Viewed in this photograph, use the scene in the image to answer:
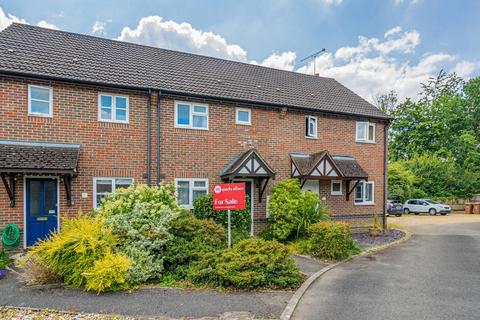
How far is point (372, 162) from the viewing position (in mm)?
17391

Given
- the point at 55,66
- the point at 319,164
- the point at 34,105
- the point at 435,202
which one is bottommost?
the point at 435,202

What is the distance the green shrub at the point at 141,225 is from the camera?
7.90m

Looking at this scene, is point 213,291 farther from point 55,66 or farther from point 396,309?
point 55,66

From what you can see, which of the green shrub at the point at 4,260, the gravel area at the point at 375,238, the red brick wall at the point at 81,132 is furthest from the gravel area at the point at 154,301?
the gravel area at the point at 375,238

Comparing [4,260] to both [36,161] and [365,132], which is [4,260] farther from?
[365,132]

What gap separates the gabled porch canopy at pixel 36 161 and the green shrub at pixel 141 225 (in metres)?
2.11

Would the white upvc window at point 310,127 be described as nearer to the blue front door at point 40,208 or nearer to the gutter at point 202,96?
the gutter at point 202,96

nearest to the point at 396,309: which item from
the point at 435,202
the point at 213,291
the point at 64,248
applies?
the point at 213,291

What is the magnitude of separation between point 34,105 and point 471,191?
125 feet

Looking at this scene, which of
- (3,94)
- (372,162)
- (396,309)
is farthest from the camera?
(372,162)

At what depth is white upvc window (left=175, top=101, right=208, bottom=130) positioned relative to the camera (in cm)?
1302

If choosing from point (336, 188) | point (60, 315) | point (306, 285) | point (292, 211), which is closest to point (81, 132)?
point (60, 315)

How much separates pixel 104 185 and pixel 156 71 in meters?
5.23

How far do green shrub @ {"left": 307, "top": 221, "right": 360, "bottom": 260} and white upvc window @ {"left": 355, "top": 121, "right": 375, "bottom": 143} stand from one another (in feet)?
24.1
